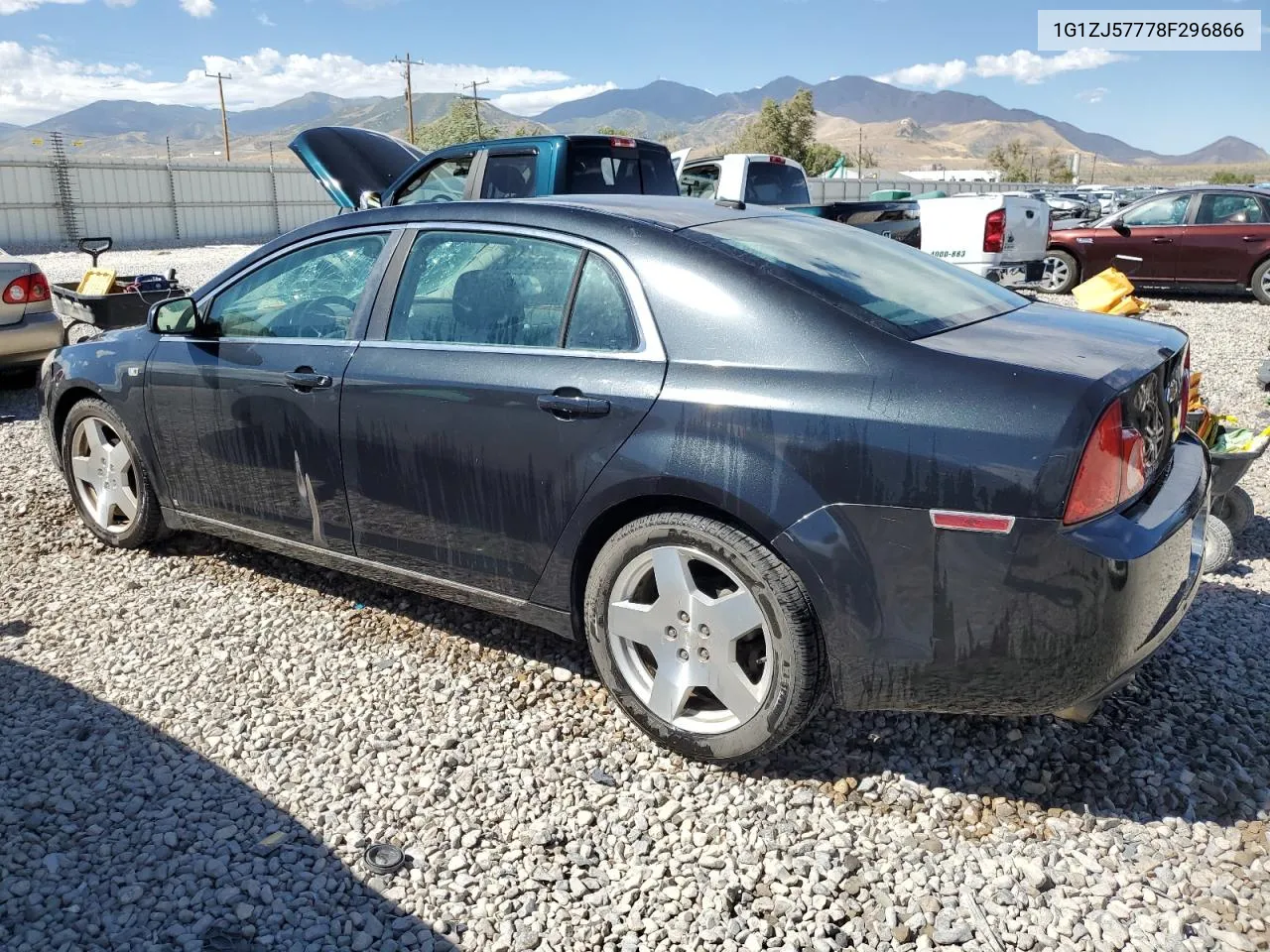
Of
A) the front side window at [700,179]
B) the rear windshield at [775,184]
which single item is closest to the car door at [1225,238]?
the rear windshield at [775,184]

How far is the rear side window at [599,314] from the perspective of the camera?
304 centimetres

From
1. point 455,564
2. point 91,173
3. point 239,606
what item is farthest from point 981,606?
point 91,173

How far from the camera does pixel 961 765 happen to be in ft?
9.79

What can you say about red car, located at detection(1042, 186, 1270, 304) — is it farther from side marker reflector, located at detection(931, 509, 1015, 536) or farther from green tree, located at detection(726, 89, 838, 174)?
green tree, located at detection(726, 89, 838, 174)

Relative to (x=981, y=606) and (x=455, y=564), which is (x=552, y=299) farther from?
(x=981, y=606)

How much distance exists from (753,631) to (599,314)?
1.07 meters

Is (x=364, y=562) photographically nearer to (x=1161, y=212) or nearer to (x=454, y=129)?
(x=1161, y=212)

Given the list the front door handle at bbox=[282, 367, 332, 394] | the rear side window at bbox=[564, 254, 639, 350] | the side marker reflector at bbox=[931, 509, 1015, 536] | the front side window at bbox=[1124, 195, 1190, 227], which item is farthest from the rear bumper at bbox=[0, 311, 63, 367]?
the front side window at bbox=[1124, 195, 1190, 227]

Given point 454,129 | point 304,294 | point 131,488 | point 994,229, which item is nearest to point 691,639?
point 304,294

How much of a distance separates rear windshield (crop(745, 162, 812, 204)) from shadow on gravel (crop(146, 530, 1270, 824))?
30.0 ft

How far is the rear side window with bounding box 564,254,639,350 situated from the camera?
3.04 metres

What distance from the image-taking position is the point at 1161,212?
553 inches

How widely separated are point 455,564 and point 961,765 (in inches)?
68.7

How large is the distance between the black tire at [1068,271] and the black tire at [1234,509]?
10.9 meters
